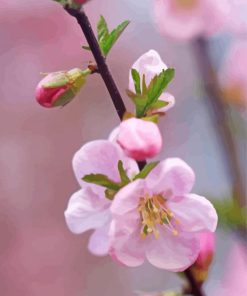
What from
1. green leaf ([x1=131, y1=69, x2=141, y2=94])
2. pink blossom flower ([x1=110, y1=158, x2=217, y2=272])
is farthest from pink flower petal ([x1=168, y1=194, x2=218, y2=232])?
green leaf ([x1=131, y1=69, x2=141, y2=94])

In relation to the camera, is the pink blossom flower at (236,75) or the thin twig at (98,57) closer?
the thin twig at (98,57)

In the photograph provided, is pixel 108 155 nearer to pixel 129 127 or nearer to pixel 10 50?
pixel 129 127

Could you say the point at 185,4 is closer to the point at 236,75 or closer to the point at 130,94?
the point at 236,75

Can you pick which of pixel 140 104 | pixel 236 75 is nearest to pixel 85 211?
pixel 140 104

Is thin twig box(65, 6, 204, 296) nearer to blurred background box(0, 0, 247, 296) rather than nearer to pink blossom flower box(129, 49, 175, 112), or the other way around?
pink blossom flower box(129, 49, 175, 112)

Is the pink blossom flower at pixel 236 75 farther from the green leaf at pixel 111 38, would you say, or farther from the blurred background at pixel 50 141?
the blurred background at pixel 50 141

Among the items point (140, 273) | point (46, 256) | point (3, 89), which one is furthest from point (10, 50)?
point (140, 273)

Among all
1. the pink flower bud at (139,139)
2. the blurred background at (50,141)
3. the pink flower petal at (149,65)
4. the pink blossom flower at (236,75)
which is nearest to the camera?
the pink flower bud at (139,139)

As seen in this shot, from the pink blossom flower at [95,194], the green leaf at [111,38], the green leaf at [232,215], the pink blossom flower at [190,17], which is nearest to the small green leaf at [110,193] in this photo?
the pink blossom flower at [95,194]
